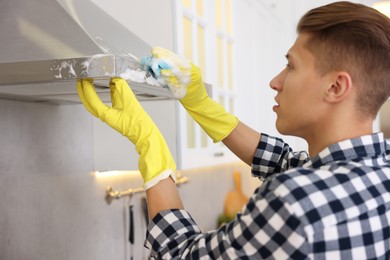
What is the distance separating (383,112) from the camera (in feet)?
9.32

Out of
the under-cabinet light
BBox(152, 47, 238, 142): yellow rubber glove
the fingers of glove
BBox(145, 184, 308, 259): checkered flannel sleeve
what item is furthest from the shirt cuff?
the under-cabinet light

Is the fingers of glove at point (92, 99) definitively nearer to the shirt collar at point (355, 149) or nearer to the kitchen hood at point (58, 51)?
the kitchen hood at point (58, 51)

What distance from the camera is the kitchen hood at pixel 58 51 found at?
2.77ft

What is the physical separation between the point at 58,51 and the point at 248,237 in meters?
0.44

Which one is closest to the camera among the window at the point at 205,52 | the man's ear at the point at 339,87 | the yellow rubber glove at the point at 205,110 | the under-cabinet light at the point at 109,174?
the man's ear at the point at 339,87

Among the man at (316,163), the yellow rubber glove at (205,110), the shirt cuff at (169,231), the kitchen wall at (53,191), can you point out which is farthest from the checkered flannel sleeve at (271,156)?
the kitchen wall at (53,191)

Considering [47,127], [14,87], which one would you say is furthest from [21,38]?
[47,127]

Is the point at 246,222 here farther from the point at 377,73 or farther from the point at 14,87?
the point at 14,87

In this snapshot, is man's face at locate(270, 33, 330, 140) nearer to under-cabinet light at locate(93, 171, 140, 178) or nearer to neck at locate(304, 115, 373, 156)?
neck at locate(304, 115, 373, 156)

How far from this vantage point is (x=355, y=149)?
0.88 metres

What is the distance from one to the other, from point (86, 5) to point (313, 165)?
569 mm

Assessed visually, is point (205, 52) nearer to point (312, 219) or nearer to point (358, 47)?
point (358, 47)

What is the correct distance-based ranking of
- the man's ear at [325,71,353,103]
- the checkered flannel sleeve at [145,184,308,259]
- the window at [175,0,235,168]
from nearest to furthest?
the checkered flannel sleeve at [145,184,308,259]
the man's ear at [325,71,353,103]
the window at [175,0,235,168]

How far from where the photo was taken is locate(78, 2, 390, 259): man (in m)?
0.78
